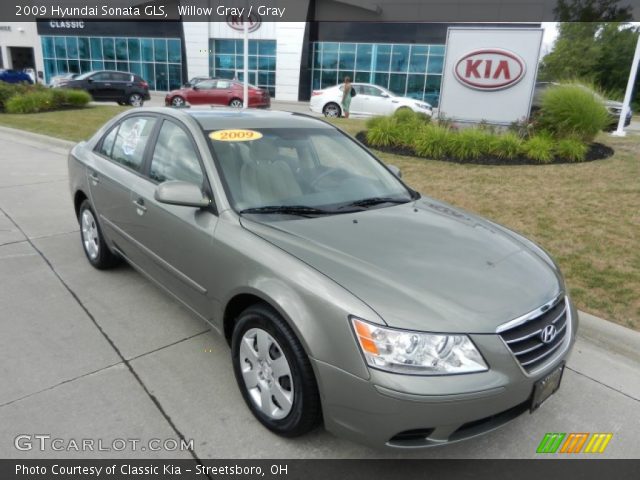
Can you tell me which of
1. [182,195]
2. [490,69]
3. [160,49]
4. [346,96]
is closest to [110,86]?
[346,96]

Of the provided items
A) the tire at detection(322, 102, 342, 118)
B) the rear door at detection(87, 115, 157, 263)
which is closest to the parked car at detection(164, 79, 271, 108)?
the tire at detection(322, 102, 342, 118)

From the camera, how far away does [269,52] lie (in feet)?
112

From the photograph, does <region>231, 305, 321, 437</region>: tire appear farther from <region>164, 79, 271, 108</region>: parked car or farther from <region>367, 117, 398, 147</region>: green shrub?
<region>164, 79, 271, 108</region>: parked car

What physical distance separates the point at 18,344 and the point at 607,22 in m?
46.5

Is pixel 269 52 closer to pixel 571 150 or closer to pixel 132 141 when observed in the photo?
pixel 571 150

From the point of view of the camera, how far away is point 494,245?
2826 millimetres

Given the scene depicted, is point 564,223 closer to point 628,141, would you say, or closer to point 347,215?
point 347,215

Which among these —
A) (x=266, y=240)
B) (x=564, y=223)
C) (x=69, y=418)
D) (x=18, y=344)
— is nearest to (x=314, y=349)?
(x=266, y=240)

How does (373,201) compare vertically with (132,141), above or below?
below

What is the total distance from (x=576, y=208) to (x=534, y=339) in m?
4.79

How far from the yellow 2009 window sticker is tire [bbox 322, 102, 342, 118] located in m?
16.8

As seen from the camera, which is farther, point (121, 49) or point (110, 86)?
point (121, 49)

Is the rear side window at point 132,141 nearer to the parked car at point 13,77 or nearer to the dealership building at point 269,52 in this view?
the dealership building at point 269,52

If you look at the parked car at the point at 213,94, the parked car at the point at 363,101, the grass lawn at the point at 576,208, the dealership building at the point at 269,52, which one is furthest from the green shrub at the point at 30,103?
the dealership building at the point at 269,52
